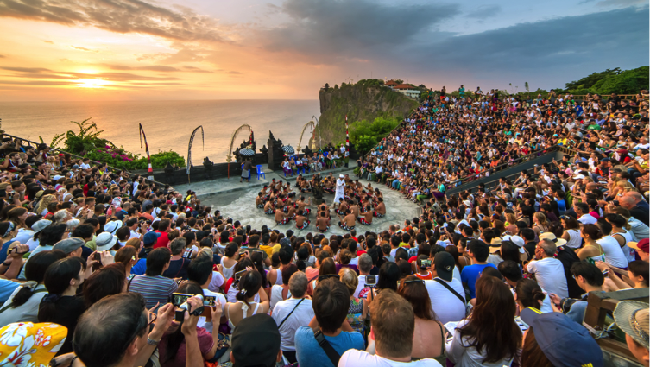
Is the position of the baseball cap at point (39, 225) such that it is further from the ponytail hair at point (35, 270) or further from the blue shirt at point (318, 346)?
the blue shirt at point (318, 346)

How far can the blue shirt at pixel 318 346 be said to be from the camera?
248 cm

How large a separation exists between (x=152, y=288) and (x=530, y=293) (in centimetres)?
414

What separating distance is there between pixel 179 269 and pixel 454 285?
4.00m

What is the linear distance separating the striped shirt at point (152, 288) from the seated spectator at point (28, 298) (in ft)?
2.53

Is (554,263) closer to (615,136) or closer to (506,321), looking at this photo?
(506,321)

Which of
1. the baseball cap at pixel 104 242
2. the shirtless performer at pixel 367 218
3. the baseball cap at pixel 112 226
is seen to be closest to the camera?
the baseball cap at pixel 104 242

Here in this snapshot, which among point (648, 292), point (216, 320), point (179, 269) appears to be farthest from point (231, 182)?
point (648, 292)

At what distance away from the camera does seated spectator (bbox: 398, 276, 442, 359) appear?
2.67m

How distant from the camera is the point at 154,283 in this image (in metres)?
3.36

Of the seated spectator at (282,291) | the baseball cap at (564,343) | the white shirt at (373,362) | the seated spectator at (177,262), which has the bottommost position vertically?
the seated spectator at (282,291)

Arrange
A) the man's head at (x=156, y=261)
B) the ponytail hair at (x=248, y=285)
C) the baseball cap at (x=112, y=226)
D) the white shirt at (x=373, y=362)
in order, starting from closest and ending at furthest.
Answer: the white shirt at (x=373, y=362) < the ponytail hair at (x=248, y=285) < the man's head at (x=156, y=261) < the baseball cap at (x=112, y=226)

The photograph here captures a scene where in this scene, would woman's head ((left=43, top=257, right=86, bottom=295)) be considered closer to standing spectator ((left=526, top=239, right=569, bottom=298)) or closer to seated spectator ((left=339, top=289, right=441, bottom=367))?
seated spectator ((left=339, top=289, right=441, bottom=367))

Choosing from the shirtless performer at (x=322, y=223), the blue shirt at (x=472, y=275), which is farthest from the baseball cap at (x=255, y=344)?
the shirtless performer at (x=322, y=223)

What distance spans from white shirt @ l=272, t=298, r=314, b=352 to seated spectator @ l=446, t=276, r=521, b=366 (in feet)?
5.02
